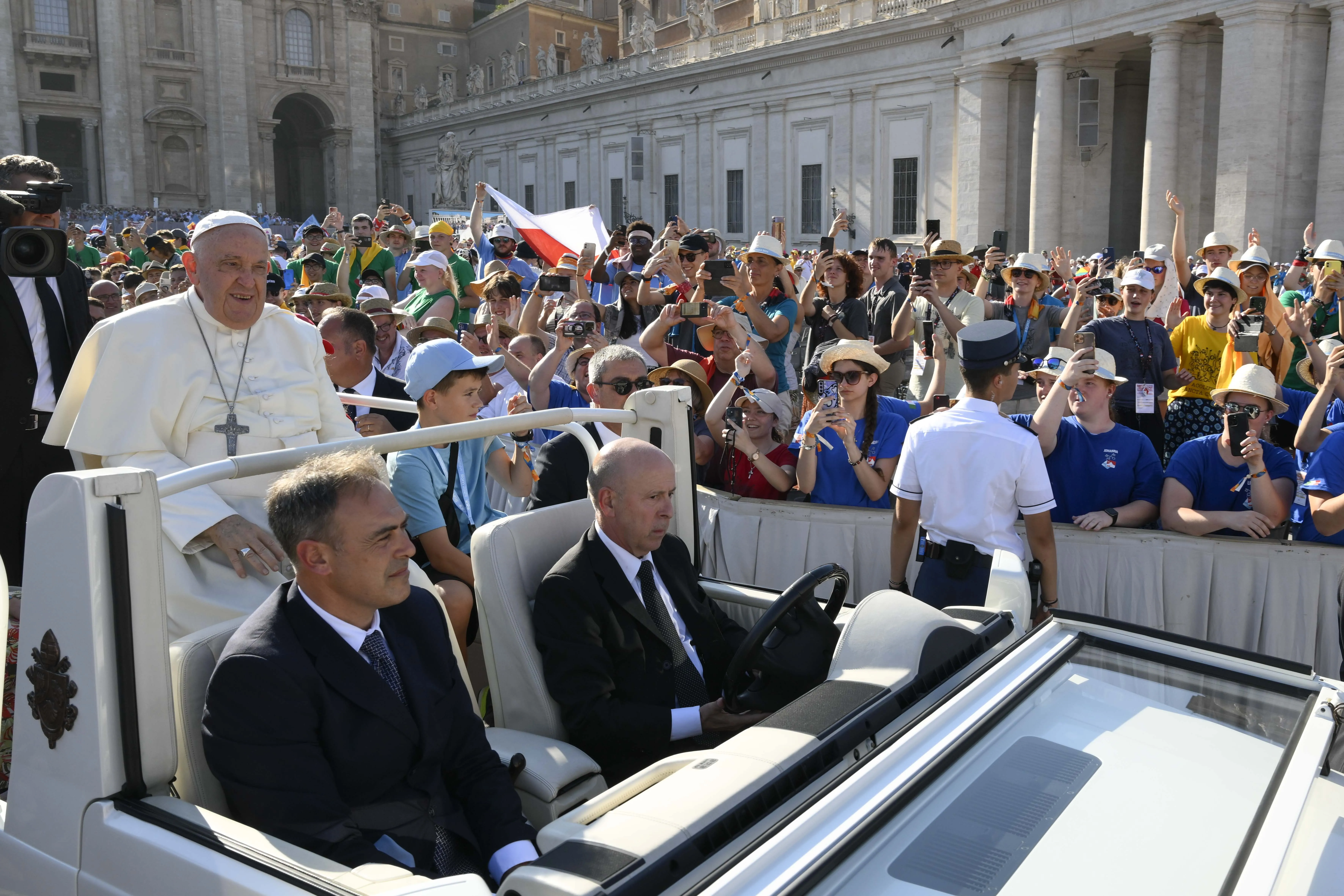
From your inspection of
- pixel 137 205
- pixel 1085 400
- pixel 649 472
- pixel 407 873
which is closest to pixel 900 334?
pixel 1085 400

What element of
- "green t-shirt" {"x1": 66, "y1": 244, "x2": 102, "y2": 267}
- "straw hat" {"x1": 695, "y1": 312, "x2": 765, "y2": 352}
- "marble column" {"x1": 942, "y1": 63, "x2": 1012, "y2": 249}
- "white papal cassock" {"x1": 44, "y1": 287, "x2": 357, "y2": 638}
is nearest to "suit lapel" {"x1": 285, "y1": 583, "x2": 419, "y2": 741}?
"white papal cassock" {"x1": 44, "y1": 287, "x2": 357, "y2": 638}

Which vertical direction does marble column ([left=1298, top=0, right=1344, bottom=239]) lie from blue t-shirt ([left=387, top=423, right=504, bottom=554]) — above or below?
above

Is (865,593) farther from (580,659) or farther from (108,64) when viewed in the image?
(108,64)

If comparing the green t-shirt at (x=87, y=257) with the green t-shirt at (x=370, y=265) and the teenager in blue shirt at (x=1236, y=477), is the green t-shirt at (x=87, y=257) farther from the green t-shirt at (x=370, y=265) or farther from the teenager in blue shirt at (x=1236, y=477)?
the teenager in blue shirt at (x=1236, y=477)

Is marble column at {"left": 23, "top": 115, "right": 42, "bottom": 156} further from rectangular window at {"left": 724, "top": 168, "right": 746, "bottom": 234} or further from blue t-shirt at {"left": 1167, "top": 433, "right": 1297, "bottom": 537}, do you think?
blue t-shirt at {"left": 1167, "top": 433, "right": 1297, "bottom": 537}

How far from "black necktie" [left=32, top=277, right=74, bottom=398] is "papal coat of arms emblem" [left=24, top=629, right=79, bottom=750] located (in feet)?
10.4

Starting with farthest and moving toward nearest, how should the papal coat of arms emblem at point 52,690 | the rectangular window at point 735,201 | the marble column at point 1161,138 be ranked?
the rectangular window at point 735,201
the marble column at point 1161,138
the papal coat of arms emblem at point 52,690

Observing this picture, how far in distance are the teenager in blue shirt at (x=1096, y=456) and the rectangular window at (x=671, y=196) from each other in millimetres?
42236

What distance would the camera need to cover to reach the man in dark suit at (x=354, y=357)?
630 centimetres

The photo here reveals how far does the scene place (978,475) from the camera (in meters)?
4.71

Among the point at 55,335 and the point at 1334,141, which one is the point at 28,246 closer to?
the point at 55,335

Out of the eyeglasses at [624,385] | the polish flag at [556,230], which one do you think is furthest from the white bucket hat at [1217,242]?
the eyeglasses at [624,385]

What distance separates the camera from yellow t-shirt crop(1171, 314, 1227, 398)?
7.94m

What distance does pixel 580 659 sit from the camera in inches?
141
